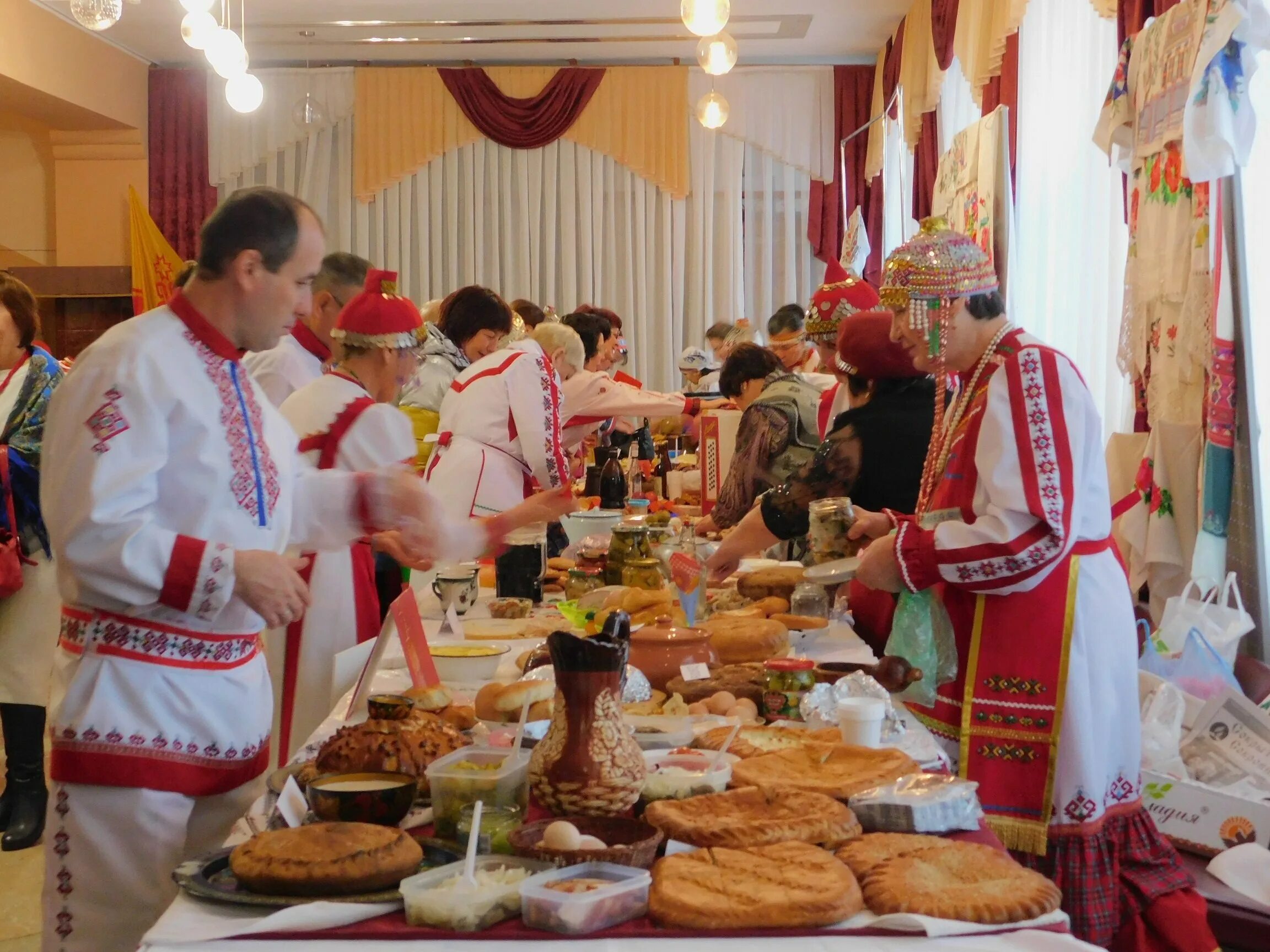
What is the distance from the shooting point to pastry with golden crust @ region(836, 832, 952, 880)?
1429 mm

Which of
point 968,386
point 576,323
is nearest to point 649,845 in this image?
point 968,386

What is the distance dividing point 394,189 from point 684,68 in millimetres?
2503

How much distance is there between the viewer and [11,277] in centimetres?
412

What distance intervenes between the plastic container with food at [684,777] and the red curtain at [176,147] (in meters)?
9.42

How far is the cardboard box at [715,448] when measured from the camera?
4.54m

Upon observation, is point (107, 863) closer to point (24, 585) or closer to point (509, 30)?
point (24, 585)

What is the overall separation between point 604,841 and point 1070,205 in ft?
15.4

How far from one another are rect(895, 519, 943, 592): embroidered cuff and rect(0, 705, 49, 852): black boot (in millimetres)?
3026

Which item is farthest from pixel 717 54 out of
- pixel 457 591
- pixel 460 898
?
pixel 460 898

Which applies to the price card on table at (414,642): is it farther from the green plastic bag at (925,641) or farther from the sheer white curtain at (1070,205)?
the sheer white curtain at (1070,205)

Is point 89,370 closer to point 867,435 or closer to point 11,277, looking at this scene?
point 867,435

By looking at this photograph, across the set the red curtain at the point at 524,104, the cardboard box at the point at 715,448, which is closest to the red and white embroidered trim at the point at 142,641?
the cardboard box at the point at 715,448

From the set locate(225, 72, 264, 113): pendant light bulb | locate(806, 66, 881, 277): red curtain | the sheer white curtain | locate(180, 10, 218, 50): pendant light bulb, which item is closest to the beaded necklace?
the sheer white curtain

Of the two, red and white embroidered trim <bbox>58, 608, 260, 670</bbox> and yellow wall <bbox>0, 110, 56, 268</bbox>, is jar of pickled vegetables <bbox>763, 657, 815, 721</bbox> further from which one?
yellow wall <bbox>0, 110, 56, 268</bbox>
